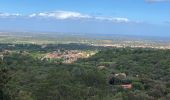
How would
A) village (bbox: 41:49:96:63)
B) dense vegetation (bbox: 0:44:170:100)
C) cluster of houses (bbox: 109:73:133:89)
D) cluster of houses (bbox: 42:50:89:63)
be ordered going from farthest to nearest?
cluster of houses (bbox: 42:50:89:63), village (bbox: 41:49:96:63), cluster of houses (bbox: 109:73:133:89), dense vegetation (bbox: 0:44:170:100)

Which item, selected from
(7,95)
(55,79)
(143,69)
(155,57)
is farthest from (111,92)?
(155,57)

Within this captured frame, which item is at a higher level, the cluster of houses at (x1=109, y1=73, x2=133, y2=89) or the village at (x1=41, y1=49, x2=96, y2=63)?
the cluster of houses at (x1=109, y1=73, x2=133, y2=89)

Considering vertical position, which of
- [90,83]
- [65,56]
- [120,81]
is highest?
[90,83]

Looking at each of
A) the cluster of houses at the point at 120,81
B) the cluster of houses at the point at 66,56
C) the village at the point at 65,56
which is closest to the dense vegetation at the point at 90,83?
the cluster of houses at the point at 120,81

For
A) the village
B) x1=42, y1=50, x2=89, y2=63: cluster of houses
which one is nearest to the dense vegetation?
the village

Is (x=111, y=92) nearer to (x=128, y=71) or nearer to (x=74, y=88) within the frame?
(x=74, y=88)

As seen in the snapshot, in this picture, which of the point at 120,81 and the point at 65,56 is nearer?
the point at 120,81

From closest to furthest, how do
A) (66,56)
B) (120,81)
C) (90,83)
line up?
(90,83) < (120,81) < (66,56)

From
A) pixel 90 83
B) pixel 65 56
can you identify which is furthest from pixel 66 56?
pixel 90 83

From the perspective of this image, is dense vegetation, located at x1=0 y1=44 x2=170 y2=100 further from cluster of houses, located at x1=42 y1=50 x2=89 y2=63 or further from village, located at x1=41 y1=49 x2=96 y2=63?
cluster of houses, located at x1=42 y1=50 x2=89 y2=63

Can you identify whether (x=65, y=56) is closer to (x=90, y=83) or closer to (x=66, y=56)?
(x=66, y=56)

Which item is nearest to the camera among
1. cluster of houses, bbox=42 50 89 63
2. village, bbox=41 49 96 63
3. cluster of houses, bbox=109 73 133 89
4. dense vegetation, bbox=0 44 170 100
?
dense vegetation, bbox=0 44 170 100
